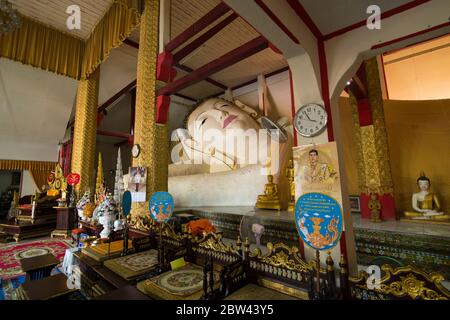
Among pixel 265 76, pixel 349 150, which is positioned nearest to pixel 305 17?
pixel 349 150

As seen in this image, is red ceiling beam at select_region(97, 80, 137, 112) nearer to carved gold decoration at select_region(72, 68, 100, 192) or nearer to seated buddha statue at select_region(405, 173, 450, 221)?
carved gold decoration at select_region(72, 68, 100, 192)

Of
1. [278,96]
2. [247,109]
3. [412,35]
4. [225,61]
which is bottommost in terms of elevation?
[412,35]

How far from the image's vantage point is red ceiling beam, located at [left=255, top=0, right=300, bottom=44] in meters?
1.32

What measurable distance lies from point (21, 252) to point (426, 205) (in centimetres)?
692

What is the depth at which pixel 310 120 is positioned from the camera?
6.20 ft

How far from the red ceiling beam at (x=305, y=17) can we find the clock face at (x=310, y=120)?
68 cm

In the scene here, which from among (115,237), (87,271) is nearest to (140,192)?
(115,237)

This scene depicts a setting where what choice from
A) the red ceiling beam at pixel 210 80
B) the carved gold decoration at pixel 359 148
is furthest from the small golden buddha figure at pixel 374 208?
the red ceiling beam at pixel 210 80

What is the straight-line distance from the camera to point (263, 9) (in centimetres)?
135

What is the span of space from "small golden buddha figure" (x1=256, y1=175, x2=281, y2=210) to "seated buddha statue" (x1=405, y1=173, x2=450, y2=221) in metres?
2.07

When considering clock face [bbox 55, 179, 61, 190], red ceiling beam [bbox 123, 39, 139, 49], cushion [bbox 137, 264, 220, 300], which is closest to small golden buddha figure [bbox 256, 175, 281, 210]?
cushion [bbox 137, 264, 220, 300]

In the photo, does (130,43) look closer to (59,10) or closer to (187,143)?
(59,10)

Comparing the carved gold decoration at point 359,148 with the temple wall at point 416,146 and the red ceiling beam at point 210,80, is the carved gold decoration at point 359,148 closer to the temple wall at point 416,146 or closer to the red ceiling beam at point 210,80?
the temple wall at point 416,146
